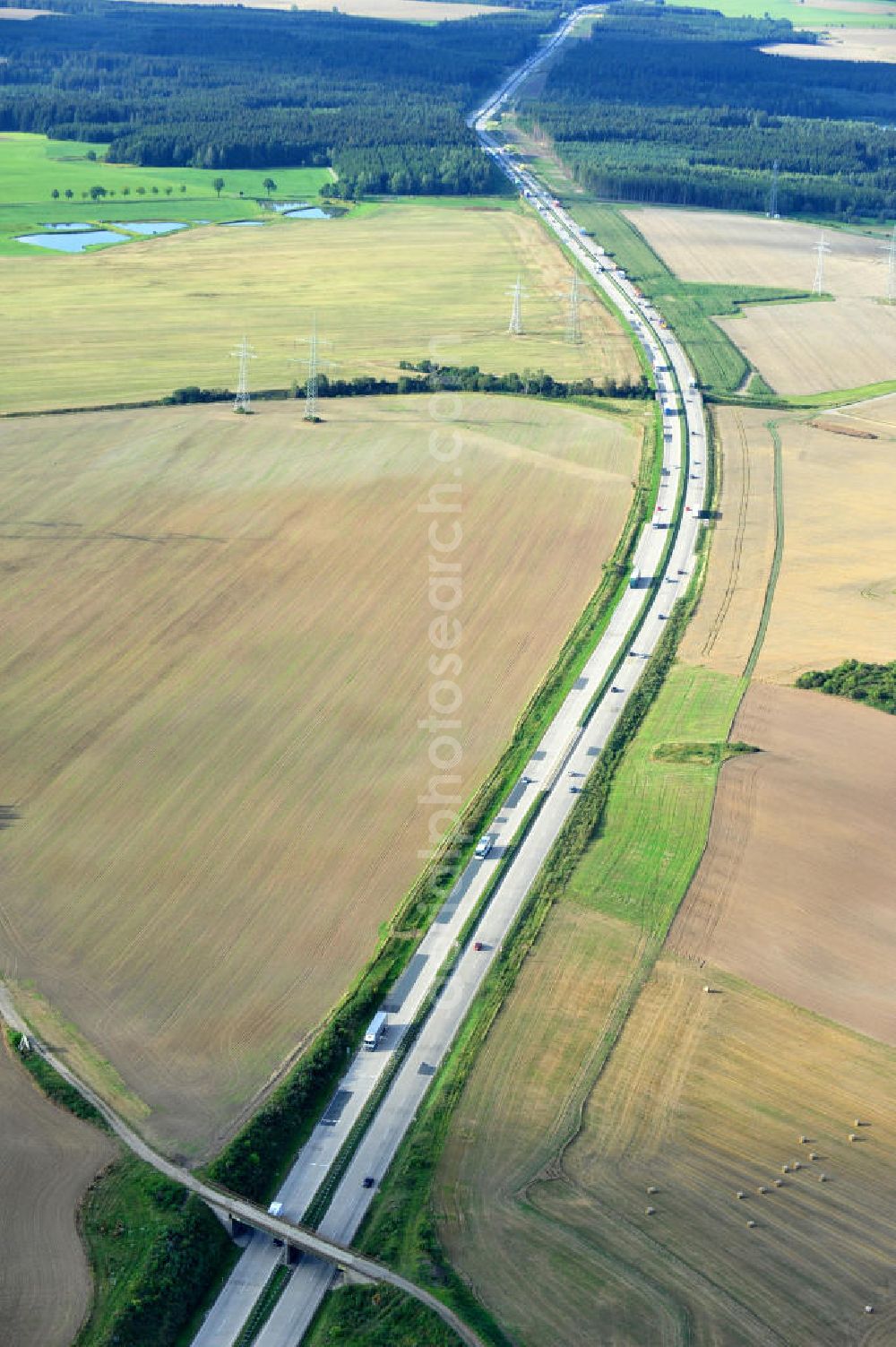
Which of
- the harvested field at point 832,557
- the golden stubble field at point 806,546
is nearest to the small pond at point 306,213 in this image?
the golden stubble field at point 806,546

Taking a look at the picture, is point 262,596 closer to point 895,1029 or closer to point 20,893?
point 20,893

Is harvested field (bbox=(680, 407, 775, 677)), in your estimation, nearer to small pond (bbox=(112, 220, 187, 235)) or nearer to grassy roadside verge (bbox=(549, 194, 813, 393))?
grassy roadside verge (bbox=(549, 194, 813, 393))

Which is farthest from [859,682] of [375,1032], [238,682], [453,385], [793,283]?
[793,283]

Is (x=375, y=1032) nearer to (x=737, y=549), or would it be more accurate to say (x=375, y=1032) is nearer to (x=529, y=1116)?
(x=529, y=1116)

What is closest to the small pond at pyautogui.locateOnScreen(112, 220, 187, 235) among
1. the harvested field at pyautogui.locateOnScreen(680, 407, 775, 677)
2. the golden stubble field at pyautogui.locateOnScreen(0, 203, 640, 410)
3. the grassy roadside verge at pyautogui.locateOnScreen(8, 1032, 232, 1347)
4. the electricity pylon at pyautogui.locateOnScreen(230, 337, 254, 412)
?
the golden stubble field at pyautogui.locateOnScreen(0, 203, 640, 410)

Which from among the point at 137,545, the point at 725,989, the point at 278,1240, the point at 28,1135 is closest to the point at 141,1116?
the point at 28,1135
